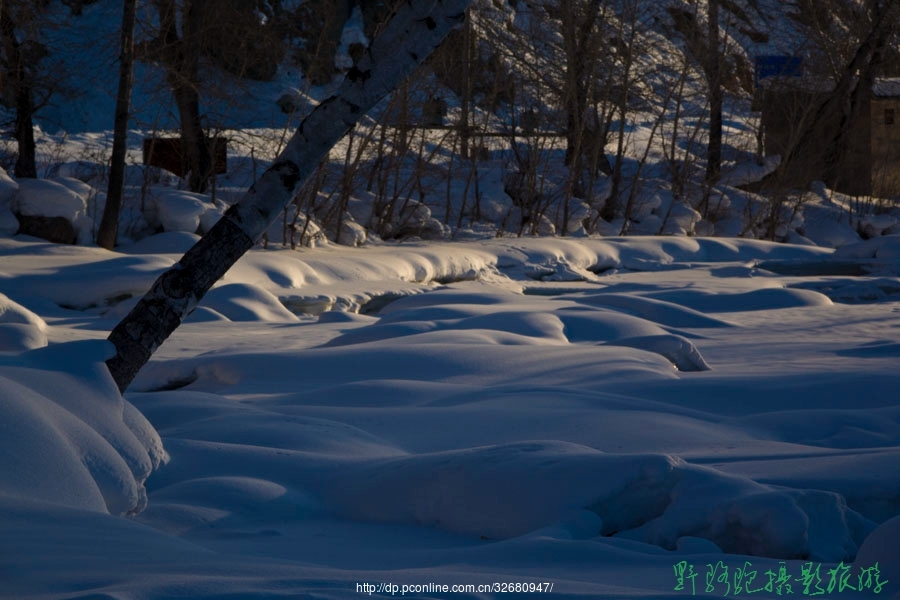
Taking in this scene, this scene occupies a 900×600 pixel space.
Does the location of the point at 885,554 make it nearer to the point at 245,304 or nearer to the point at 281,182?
the point at 281,182

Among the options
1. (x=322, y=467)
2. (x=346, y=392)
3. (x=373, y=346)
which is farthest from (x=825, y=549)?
(x=373, y=346)

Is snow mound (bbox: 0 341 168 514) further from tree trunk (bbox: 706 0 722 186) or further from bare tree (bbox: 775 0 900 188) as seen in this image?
bare tree (bbox: 775 0 900 188)

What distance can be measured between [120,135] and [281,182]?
8905 mm

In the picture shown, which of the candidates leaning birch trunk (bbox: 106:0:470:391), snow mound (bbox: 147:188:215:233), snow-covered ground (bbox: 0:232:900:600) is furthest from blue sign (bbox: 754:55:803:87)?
leaning birch trunk (bbox: 106:0:470:391)

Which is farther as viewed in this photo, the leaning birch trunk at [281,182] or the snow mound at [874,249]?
the snow mound at [874,249]

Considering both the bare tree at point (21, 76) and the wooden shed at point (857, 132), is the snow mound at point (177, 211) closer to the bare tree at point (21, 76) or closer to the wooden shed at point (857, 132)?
the bare tree at point (21, 76)

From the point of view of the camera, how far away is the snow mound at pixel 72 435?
2.33m

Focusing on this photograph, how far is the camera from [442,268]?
1331 centimetres

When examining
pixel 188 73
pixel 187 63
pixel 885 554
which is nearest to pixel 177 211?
pixel 188 73

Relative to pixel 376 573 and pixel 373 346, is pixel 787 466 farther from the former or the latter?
pixel 373 346

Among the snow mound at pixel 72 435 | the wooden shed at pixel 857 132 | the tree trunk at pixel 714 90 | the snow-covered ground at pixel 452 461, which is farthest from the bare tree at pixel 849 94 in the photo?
the snow mound at pixel 72 435

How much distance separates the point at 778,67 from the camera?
23828 mm

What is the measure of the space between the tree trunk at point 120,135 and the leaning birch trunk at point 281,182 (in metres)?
8.46

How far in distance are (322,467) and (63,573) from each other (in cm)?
158
